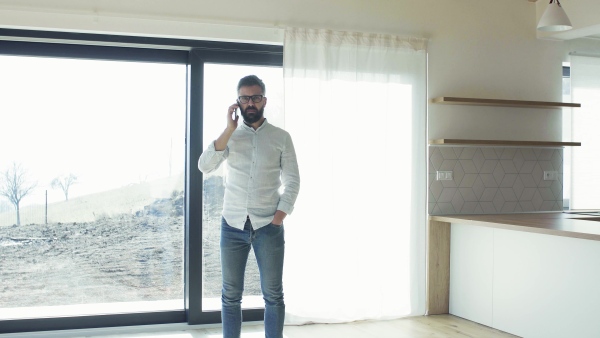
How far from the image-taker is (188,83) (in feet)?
14.0

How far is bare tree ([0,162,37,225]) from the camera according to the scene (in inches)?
154

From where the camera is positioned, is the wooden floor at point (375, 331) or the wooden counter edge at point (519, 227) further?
the wooden floor at point (375, 331)

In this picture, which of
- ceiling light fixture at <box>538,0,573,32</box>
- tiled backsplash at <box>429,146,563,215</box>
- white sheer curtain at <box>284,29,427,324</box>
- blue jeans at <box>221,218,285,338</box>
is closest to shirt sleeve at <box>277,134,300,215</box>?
blue jeans at <box>221,218,285,338</box>

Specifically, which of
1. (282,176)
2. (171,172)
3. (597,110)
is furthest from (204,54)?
(597,110)

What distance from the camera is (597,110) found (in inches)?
204

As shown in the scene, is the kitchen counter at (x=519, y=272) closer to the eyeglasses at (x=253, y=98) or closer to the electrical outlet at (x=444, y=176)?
the electrical outlet at (x=444, y=176)

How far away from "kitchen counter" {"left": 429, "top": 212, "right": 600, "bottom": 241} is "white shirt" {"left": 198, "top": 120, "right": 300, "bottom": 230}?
4.30 feet

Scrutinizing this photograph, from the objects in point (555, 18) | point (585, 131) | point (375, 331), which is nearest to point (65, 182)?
point (375, 331)

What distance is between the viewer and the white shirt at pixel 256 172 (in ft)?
10.3

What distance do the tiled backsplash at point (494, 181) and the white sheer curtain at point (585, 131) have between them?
20 centimetres

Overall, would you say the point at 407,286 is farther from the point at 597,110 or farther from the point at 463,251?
the point at 597,110

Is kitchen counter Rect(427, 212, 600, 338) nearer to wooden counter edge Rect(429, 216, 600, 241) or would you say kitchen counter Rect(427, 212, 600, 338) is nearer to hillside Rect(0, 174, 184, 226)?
wooden counter edge Rect(429, 216, 600, 241)

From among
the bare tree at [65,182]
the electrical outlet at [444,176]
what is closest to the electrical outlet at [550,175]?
the electrical outlet at [444,176]

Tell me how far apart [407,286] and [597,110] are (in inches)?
85.4
